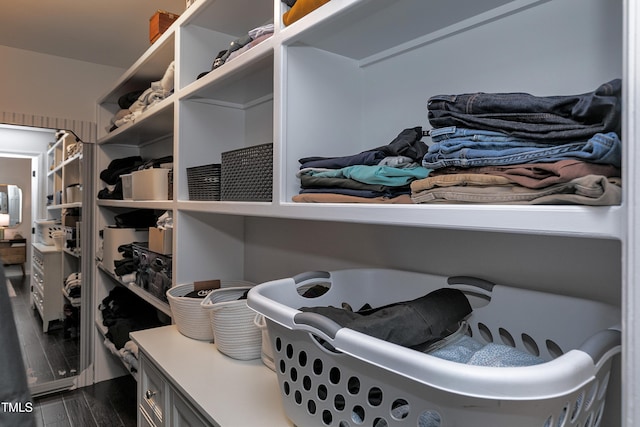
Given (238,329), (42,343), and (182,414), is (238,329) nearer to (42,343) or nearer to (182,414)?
(182,414)

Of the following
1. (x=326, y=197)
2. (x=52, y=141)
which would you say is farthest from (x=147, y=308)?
(x=326, y=197)

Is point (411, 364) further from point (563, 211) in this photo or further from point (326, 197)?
point (326, 197)

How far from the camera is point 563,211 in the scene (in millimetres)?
539

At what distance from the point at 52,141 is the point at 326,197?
2.85 meters

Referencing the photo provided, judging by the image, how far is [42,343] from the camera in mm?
2945

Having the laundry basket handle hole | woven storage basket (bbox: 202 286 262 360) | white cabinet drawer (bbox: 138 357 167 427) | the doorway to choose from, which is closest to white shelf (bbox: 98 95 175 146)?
the doorway

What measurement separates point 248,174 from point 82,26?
1.79 m

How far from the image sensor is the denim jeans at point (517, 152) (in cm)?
54

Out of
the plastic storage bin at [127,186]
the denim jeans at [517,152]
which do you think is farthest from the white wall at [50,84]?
the denim jeans at [517,152]

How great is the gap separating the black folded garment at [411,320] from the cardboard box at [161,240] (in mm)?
1305

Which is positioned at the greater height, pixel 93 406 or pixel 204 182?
pixel 204 182

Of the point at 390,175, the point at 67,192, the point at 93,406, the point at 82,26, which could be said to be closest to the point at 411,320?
the point at 390,175

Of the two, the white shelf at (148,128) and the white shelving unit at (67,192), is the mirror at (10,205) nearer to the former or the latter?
the white shelving unit at (67,192)

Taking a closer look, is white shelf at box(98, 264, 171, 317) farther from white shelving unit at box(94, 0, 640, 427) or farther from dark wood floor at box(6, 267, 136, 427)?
dark wood floor at box(6, 267, 136, 427)
